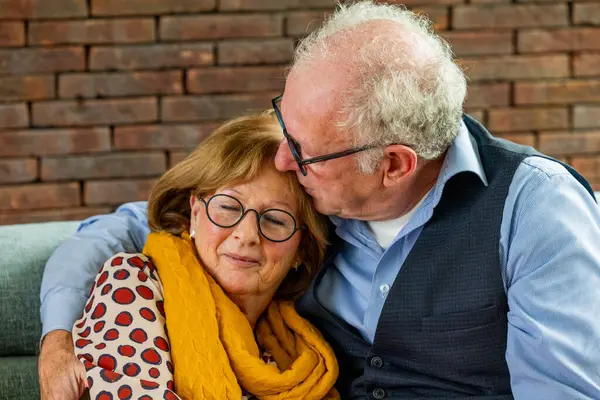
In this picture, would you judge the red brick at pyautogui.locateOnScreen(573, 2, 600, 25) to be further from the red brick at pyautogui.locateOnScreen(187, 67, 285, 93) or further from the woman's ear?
the woman's ear

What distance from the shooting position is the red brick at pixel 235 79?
2.81 meters

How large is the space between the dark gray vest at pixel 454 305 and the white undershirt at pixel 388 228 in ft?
0.31

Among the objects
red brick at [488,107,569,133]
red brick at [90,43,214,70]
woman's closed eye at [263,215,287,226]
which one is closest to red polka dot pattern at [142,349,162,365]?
woman's closed eye at [263,215,287,226]

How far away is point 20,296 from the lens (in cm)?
191

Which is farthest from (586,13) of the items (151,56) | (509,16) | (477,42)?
(151,56)

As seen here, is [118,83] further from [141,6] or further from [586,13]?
[586,13]

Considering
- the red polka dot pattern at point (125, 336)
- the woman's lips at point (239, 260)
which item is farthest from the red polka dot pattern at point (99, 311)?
the woman's lips at point (239, 260)

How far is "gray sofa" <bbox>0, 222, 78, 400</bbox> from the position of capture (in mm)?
1854

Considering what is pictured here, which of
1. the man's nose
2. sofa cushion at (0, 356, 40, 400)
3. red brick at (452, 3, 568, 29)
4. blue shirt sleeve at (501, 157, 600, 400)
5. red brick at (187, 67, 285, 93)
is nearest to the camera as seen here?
blue shirt sleeve at (501, 157, 600, 400)

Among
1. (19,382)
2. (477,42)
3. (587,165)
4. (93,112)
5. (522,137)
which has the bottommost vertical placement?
(19,382)

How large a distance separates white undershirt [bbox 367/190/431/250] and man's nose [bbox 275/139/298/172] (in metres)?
0.23

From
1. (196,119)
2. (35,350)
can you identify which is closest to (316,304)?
(35,350)

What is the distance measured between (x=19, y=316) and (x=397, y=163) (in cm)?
92

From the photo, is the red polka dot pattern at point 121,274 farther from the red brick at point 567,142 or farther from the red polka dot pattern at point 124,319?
the red brick at point 567,142
